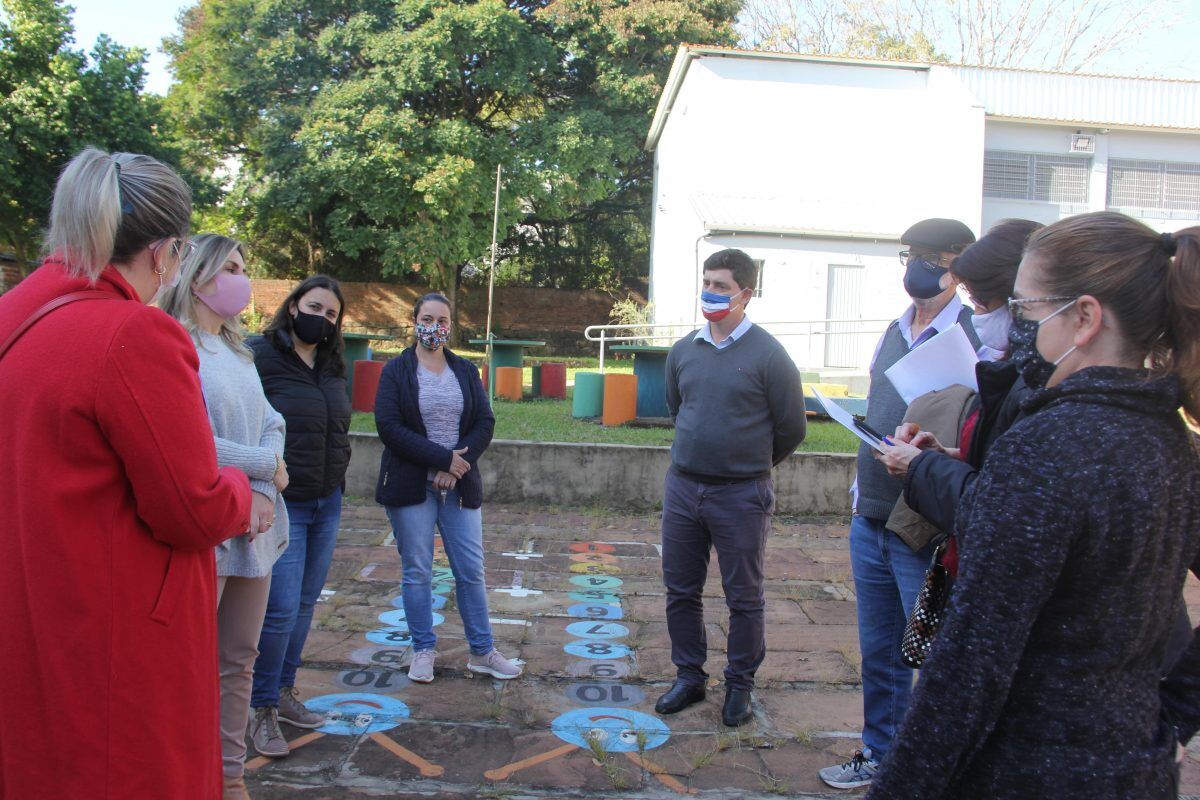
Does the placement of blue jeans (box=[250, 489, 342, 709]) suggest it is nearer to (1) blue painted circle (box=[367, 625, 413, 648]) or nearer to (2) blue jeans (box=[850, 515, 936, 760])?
(1) blue painted circle (box=[367, 625, 413, 648])

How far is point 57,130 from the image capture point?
18516 mm

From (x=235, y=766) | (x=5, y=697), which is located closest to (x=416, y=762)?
(x=235, y=766)

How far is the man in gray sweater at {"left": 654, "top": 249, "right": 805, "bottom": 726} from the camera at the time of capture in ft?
13.5

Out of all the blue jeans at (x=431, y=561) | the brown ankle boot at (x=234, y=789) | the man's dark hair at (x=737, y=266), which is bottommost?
the brown ankle boot at (x=234, y=789)

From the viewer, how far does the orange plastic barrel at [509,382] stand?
1413 cm

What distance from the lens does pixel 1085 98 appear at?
21.5 metres

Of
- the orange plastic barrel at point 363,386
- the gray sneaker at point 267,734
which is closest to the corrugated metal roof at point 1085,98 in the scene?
the orange plastic barrel at point 363,386

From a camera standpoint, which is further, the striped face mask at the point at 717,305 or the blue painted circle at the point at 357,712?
the striped face mask at the point at 717,305

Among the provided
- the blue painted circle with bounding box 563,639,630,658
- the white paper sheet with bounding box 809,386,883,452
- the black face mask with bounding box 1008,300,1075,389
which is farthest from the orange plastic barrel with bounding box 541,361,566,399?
the black face mask with bounding box 1008,300,1075,389

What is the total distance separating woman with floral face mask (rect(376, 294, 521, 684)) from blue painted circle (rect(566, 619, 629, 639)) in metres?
0.68

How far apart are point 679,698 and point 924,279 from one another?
84.7 inches

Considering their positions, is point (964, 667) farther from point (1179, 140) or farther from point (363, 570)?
point (1179, 140)

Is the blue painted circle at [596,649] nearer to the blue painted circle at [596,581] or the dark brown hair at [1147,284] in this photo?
the blue painted circle at [596,581]

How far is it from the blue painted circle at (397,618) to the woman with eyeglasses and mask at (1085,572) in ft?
13.3
